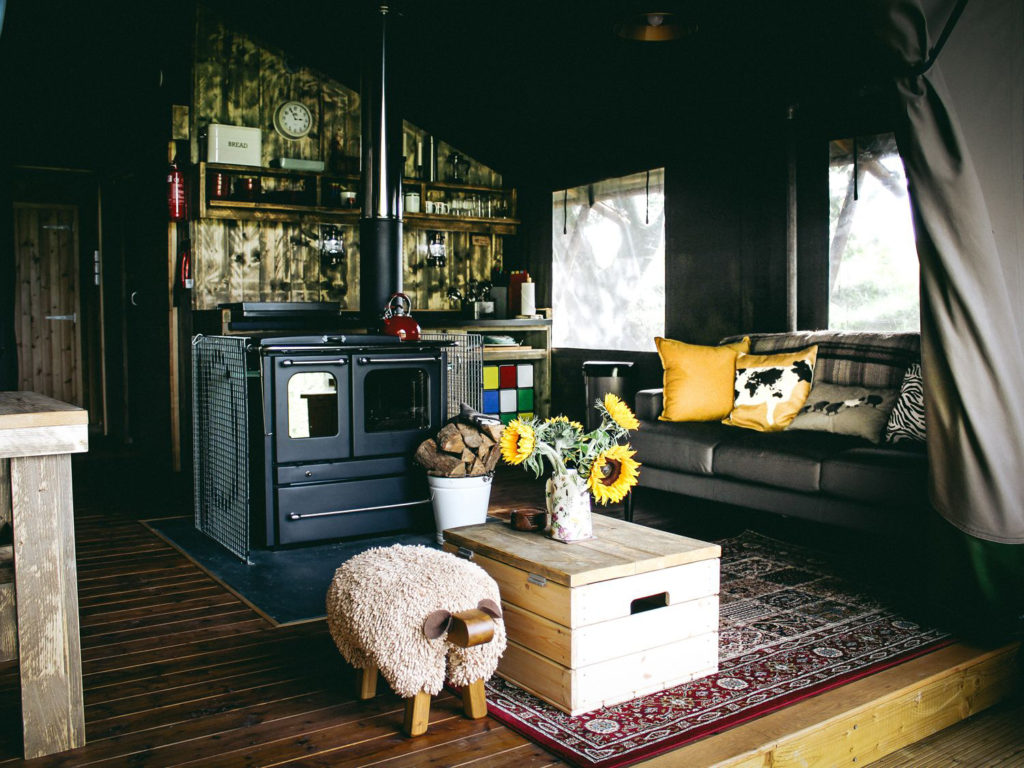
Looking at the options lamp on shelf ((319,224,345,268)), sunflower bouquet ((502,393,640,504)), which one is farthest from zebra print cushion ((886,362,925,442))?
lamp on shelf ((319,224,345,268))

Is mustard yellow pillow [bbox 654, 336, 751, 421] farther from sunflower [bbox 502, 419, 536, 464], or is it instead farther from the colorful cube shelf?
sunflower [bbox 502, 419, 536, 464]

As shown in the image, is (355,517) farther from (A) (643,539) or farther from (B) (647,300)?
(B) (647,300)

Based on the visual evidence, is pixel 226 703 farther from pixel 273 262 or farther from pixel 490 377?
pixel 273 262

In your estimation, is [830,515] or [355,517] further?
[355,517]

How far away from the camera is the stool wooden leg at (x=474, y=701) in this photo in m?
2.09

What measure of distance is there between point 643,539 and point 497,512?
79.8 inches

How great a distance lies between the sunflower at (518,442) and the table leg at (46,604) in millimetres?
1038

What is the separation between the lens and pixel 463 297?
6.32 metres

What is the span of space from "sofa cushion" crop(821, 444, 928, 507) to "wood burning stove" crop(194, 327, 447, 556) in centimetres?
173

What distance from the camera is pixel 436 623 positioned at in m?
1.93

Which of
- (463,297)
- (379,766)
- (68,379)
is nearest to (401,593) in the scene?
(379,766)

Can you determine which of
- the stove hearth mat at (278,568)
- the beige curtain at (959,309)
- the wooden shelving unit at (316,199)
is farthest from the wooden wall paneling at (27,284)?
the beige curtain at (959,309)

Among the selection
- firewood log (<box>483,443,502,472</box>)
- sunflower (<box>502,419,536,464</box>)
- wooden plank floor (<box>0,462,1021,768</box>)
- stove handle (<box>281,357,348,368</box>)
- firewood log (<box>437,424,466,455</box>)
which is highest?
stove handle (<box>281,357,348,368</box>)

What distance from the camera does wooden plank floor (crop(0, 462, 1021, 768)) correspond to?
191cm
